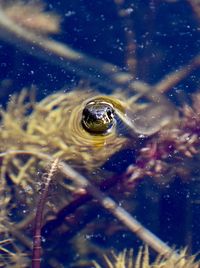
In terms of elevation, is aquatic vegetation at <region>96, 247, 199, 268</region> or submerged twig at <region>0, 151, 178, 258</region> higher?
submerged twig at <region>0, 151, 178, 258</region>

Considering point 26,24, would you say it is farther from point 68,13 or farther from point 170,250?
point 170,250

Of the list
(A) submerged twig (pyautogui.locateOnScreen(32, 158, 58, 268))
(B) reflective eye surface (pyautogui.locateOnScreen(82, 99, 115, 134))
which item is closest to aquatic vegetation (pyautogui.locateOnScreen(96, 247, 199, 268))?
(A) submerged twig (pyautogui.locateOnScreen(32, 158, 58, 268))

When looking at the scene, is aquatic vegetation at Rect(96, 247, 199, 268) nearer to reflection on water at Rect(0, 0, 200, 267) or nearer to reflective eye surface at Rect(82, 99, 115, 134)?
reflection on water at Rect(0, 0, 200, 267)

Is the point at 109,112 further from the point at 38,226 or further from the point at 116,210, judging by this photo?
the point at 38,226

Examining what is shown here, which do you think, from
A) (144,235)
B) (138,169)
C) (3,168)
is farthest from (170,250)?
(3,168)

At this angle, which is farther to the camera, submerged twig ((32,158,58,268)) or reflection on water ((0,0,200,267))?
reflection on water ((0,0,200,267))

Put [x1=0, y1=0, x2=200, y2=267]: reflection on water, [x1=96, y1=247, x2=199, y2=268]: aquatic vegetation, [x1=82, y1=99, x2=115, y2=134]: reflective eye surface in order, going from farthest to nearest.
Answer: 1. [x1=82, y1=99, x2=115, y2=134]: reflective eye surface
2. [x1=0, y1=0, x2=200, y2=267]: reflection on water
3. [x1=96, y1=247, x2=199, y2=268]: aquatic vegetation

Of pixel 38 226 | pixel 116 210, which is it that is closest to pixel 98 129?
pixel 116 210
